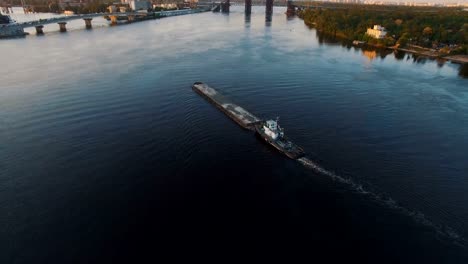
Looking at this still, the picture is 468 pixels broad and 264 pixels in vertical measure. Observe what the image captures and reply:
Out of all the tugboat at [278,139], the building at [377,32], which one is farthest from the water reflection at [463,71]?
the tugboat at [278,139]

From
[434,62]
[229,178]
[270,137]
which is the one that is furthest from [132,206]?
[434,62]

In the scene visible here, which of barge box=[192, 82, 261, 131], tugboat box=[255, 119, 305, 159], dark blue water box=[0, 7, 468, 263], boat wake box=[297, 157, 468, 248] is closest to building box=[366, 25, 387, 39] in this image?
dark blue water box=[0, 7, 468, 263]

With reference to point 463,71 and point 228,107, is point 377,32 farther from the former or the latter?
point 228,107

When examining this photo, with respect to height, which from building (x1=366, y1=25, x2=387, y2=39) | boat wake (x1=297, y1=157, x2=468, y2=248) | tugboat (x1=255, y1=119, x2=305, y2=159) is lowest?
boat wake (x1=297, y1=157, x2=468, y2=248)

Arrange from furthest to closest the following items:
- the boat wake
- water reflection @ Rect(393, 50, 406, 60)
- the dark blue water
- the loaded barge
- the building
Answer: the building → water reflection @ Rect(393, 50, 406, 60) → the loaded barge → the boat wake → the dark blue water

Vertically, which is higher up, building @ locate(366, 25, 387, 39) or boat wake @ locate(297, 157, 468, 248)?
building @ locate(366, 25, 387, 39)

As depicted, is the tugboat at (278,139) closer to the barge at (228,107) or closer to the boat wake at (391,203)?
the boat wake at (391,203)

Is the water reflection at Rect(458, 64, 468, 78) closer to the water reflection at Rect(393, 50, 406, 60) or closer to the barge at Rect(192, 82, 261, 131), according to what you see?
the water reflection at Rect(393, 50, 406, 60)
